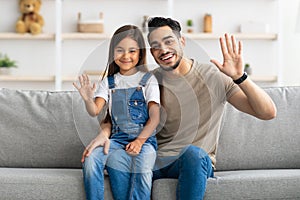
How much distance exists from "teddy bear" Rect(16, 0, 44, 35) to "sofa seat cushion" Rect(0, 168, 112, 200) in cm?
314

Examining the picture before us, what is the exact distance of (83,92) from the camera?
2.43 meters

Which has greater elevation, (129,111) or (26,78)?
(129,111)

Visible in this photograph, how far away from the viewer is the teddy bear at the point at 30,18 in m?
5.38

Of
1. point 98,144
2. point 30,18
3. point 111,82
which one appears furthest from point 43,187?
point 30,18

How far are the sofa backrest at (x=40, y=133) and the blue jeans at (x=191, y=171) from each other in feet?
1.94

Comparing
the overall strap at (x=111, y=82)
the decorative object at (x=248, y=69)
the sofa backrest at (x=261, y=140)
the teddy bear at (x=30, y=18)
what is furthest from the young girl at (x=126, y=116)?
the decorative object at (x=248, y=69)

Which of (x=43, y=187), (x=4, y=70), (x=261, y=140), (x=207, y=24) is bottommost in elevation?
(x=43, y=187)

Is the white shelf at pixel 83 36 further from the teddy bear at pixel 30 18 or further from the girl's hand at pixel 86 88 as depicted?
the girl's hand at pixel 86 88

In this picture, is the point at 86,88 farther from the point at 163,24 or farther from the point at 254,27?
the point at 254,27

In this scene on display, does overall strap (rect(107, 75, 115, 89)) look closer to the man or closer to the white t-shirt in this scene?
the white t-shirt

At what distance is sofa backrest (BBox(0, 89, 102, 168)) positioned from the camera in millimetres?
2836

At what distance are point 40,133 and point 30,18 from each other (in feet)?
9.16

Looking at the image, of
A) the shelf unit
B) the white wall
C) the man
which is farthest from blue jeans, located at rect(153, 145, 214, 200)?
the white wall

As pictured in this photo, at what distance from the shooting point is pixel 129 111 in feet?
7.95
